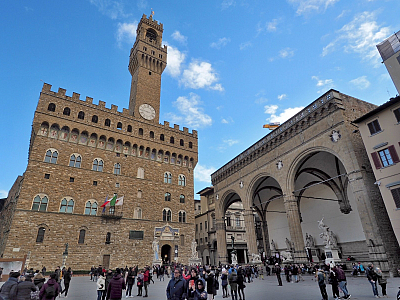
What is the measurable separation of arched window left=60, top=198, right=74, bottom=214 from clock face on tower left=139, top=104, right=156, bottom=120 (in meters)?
14.5

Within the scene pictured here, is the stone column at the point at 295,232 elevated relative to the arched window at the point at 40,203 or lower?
lower

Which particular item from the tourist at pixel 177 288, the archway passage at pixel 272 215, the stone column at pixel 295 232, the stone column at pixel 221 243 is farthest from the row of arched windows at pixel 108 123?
the tourist at pixel 177 288

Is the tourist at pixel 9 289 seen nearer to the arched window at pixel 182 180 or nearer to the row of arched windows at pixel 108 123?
the row of arched windows at pixel 108 123

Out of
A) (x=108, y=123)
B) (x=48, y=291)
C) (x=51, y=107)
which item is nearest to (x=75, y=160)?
(x=108, y=123)

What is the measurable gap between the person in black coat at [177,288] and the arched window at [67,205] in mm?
→ 24777

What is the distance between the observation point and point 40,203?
80.6 ft

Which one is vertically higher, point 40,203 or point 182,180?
point 182,180

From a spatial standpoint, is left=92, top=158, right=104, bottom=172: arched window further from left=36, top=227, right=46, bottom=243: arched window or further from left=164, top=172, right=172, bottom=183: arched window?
left=164, top=172, right=172, bottom=183: arched window

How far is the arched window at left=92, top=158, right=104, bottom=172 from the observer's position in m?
29.2

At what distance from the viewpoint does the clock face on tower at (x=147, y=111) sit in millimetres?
34688

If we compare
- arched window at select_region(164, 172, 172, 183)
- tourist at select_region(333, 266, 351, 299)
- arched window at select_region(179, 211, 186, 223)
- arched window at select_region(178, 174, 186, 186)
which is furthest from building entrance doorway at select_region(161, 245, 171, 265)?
tourist at select_region(333, 266, 351, 299)

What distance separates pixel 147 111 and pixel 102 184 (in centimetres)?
1219

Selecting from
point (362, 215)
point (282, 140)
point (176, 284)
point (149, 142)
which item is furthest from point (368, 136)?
point (149, 142)

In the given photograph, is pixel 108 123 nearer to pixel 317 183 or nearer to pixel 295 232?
pixel 295 232
